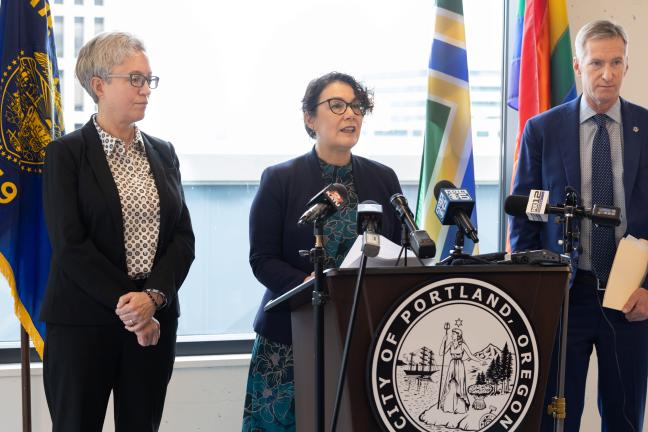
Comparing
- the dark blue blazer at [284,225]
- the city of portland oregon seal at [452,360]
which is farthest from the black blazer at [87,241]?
the city of portland oregon seal at [452,360]

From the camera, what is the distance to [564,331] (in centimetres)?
188

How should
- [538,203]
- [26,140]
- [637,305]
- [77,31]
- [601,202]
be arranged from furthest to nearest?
[77,31], [26,140], [601,202], [637,305], [538,203]

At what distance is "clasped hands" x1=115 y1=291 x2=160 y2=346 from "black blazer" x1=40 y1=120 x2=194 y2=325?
0.03 meters

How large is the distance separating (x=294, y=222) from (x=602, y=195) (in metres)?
1.04

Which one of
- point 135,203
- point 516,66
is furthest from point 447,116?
point 135,203

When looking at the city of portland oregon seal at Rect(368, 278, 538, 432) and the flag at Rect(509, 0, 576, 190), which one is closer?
the city of portland oregon seal at Rect(368, 278, 538, 432)

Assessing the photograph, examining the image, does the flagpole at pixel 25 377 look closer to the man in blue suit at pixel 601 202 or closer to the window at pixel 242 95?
the window at pixel 242 95

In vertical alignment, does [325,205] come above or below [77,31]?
below

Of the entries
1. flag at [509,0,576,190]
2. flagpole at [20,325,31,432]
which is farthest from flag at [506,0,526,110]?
flagpole at [20,325,31,432]

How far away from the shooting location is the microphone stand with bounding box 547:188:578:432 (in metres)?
1.88

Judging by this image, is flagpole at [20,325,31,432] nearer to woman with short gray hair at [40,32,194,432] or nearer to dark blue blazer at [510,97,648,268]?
woman with short gray hair at [40,32,194,432]

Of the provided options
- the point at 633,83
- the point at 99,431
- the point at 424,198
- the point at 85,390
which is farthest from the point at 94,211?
the point at 633,83

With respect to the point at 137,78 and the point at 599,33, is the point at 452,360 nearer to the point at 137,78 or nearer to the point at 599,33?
the point at 137,78

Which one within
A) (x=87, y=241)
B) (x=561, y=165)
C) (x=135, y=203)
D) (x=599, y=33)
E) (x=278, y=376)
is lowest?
(x=278, y=376)
